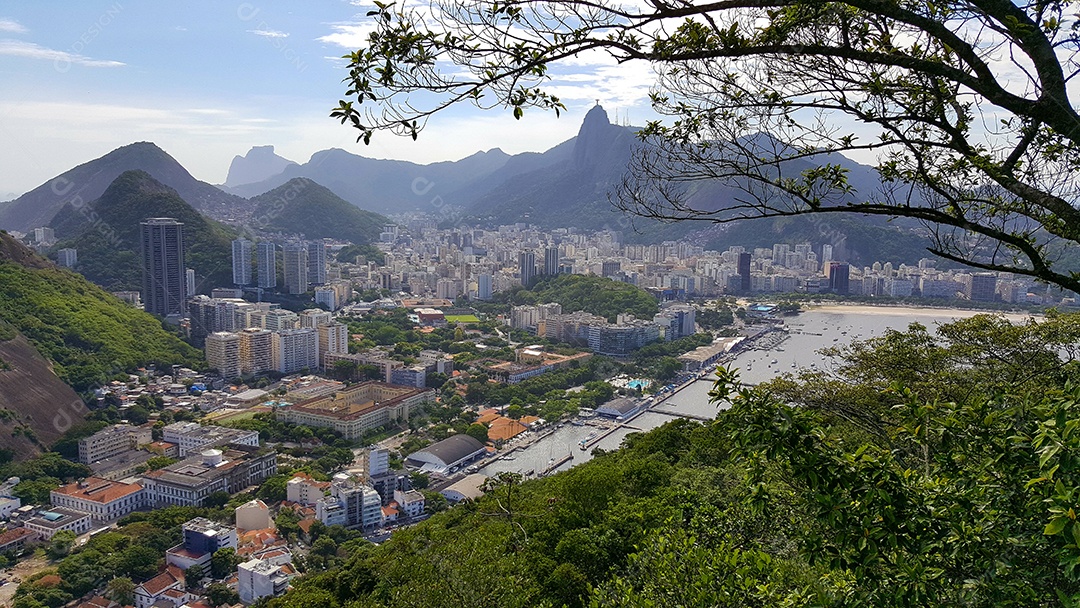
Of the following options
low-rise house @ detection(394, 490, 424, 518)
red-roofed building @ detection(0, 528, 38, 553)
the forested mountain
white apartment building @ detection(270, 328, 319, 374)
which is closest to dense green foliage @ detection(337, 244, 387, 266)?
white apartment building @ detection(270, 328, 319, 374)

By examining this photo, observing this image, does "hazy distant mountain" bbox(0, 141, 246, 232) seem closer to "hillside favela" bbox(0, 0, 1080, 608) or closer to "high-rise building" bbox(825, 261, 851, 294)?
"hillside favela" bbox(0, 0, 1080, 608)

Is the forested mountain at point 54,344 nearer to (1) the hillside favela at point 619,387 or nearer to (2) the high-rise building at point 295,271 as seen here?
(1) the hillside favela at point 619,387

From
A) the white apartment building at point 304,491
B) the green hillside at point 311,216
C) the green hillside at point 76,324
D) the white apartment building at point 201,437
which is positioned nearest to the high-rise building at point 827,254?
the green hillside at point 311,216

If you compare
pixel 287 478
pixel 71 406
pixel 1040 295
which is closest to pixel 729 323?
pixel 1040 295

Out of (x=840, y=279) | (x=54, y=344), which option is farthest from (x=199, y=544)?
(x=840, y=279)

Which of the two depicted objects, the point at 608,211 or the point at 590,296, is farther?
the point at 608,211

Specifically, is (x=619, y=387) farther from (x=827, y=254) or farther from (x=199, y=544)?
(x=827, y=254)
